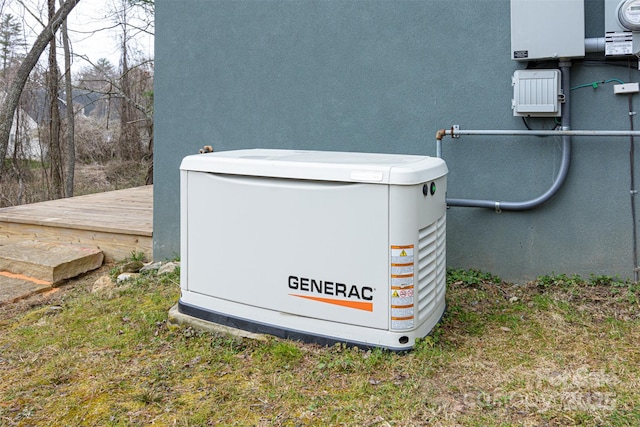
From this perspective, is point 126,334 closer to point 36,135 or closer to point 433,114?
point 433,114

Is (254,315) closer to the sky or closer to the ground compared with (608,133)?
closer to the ground

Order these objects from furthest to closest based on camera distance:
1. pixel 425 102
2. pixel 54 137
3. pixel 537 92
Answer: pixel 54 137 → pixel 425 102 → pixel 537 92

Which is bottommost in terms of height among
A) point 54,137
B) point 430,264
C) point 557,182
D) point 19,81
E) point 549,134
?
point 430,264

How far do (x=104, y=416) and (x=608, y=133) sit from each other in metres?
2.85

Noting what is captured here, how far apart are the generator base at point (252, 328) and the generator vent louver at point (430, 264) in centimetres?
12

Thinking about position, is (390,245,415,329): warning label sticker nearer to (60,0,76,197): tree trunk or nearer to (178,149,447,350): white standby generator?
(178,149,447,350): white standby generator

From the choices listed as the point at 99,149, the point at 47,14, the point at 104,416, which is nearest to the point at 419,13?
the point at 104,416

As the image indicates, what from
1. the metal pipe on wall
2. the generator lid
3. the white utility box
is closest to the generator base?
the generator lid

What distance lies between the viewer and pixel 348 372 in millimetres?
2182

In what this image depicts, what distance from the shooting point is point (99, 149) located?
11.8 m

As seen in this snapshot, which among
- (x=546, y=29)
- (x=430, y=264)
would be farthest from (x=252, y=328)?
(x=546, y=29)

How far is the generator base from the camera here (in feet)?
7.54

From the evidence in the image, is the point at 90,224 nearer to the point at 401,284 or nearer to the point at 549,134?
the point at 401,284

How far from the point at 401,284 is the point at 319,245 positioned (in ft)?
1.29
